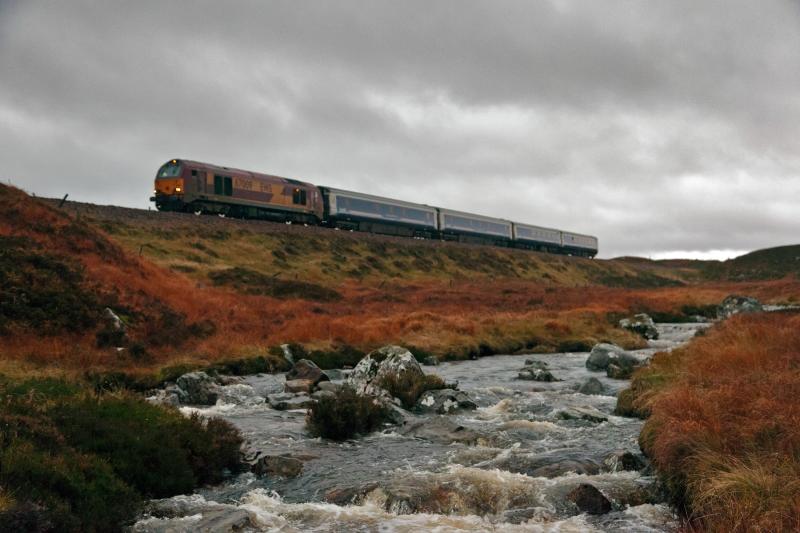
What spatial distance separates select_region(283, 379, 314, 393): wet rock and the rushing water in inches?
80.6

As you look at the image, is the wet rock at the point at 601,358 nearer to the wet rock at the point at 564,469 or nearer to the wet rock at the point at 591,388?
the wet rock at the point at 591,388

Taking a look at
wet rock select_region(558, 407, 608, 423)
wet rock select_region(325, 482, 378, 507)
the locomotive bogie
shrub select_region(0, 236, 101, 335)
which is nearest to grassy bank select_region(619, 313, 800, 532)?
wet rock select_region(558, 407, 608, 423)

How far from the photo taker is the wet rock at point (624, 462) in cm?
1018

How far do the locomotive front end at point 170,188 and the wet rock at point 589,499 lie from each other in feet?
160

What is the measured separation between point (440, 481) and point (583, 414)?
5729mm

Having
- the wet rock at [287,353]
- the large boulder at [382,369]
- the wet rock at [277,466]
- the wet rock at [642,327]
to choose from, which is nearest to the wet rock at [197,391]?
the large boulder at [382,369]

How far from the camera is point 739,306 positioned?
38.0 m

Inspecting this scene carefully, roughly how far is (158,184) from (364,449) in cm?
4845

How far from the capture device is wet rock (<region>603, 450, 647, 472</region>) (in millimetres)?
10180

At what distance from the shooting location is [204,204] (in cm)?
5641

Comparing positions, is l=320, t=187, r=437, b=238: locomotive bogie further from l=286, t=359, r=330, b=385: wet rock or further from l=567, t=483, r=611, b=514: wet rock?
l=567, t=483, r=611, b=514: wet rock

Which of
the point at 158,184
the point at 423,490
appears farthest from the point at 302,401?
the point at 158,184

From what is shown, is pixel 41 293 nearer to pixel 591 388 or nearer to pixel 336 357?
pixel 336 357

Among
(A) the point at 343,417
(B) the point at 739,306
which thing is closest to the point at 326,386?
(A) the point at 343,417
